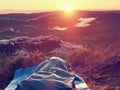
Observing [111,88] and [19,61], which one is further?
[19,61]

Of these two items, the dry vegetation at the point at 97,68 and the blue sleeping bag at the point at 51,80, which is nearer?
the blue sleeping bag at the point at 51,80

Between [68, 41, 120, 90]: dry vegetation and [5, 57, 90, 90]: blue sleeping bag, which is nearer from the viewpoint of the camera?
[5, 57, 90, 90]: blue sleeping bag

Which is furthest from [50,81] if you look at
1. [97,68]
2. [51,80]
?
[97,68]

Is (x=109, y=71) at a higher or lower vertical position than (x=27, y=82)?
lower

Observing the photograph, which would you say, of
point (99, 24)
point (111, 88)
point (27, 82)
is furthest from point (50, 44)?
point (99, 24)

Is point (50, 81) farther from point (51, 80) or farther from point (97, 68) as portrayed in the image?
point (97, 68)

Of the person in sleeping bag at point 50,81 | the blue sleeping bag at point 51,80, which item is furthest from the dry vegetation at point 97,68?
the person in sleeping bag at point 50,81

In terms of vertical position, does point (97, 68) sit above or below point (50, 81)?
below

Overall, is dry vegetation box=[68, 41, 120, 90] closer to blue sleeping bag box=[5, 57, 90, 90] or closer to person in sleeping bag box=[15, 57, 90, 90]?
blue sleeping bag box=[5, 57, 90, 90]

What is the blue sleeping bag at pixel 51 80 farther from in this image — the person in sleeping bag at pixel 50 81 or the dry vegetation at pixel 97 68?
the dry vegetation at pixel 97 68

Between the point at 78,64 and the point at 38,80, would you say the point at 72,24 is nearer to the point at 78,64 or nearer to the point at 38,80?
the point at 78,64

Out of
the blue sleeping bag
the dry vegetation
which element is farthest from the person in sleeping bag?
Result: the dry vegetation

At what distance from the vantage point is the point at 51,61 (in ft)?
23.5

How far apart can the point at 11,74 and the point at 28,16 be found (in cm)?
2160
